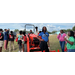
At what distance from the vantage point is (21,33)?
4.20 m

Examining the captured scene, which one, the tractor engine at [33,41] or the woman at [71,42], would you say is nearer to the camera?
the woman at [71,42]

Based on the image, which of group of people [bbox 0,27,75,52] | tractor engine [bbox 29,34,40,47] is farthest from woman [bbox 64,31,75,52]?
tractor engine [bbox 29,34,40,47]

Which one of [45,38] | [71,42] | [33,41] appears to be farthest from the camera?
[33,41]

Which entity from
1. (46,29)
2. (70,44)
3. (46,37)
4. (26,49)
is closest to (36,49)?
(26,49)

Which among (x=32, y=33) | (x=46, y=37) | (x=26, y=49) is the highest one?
(x=32, y=33)

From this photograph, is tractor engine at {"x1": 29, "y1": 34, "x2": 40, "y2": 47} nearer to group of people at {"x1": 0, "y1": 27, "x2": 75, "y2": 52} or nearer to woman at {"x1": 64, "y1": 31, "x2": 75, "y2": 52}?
group of people at {"x1": 0, "y1": 27, "x2": 75, "y2": 52}

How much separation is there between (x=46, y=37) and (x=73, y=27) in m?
1.21

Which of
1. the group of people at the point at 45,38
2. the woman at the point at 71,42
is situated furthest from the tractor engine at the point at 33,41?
the woman at the point at 71,42

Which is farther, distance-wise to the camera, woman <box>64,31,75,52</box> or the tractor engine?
the tractor engine

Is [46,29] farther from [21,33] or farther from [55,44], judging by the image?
[55,44]

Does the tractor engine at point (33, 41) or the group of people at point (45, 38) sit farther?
the tractor engine at point (33, 41)

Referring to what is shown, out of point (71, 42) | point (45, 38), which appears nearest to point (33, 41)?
point (45, 38)

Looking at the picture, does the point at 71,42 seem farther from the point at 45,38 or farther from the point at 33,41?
the point at 33,41

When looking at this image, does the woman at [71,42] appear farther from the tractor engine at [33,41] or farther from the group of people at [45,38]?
the tractor engine at [33,41]
